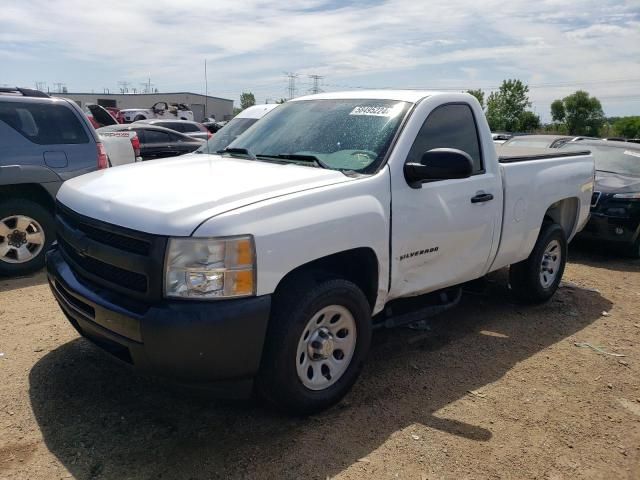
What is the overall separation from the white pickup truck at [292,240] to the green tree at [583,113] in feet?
209

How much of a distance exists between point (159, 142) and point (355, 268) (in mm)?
12167

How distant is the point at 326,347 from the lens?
10.6 ft

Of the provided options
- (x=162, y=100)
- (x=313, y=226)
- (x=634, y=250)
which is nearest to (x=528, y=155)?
(x=313, y=226)

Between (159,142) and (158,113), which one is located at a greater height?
(158,113)

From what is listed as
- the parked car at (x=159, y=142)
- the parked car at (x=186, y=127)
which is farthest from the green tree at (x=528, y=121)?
the parked car at (x=159, y=142)

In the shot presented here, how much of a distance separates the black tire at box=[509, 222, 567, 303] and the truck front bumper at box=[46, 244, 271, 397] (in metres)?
3.34

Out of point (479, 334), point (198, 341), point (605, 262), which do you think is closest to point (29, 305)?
point (198, 341)

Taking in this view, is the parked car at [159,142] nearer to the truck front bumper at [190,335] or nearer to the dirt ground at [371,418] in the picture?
the dirt ground at [371,418]

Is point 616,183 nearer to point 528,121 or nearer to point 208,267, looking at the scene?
point 208,267

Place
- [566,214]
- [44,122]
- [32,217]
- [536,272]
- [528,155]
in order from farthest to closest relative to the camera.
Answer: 1. [44,122]
2. [32,217]
3. [566,214]
4. [536,272]
5. [528,155]

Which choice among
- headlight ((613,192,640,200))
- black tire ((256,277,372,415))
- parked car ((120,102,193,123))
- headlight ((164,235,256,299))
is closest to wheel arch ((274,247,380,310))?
black tire ((256,277,372,415))

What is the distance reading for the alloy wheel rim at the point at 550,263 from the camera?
18.1ft

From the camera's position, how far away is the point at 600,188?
8.06 meters

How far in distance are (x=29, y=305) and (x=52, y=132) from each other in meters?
2.17
